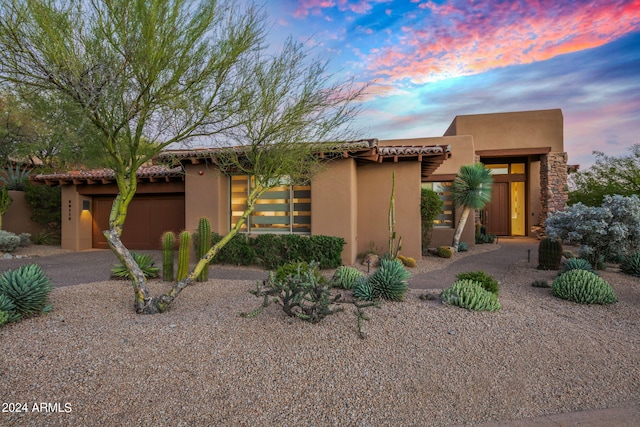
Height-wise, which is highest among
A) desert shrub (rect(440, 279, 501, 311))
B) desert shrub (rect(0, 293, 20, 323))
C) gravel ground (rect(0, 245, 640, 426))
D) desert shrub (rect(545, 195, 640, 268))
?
desert shrub (rect(545, 195, 640, 268))

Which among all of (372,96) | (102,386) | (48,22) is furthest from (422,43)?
(102,386)

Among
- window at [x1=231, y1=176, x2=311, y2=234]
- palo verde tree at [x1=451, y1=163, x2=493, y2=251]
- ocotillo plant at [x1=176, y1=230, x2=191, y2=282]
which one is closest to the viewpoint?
ocotillo plant at [x1=176, y1=230, x2=191, y2=282]

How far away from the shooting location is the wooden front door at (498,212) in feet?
60.2

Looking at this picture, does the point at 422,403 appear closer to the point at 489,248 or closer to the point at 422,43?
the point at 422,43

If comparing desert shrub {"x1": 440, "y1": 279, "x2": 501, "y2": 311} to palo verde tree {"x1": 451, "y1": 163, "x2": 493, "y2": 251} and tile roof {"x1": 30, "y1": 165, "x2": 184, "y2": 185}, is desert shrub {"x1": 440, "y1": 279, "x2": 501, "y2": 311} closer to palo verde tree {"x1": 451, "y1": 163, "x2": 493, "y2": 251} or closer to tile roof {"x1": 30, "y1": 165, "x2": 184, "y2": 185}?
palo verde tree {"x1": 451, "y1": 163, "x2": 493, "y2": 251}

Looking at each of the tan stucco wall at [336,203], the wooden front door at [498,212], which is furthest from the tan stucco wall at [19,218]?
the wooden front door at [498,212]

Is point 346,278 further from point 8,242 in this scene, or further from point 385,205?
point 8,242

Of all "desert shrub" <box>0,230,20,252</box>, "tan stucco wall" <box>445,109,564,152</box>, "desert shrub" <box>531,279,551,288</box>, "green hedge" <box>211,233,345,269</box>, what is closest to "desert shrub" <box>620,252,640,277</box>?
"desert shrub" <box>531,279,551,288</box>

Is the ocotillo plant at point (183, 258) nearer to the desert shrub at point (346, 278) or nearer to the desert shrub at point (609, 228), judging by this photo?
the desert shrub at point (346, 278)

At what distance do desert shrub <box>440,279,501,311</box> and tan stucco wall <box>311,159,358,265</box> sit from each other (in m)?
4.53

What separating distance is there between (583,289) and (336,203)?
19.6ft

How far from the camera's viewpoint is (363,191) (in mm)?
11133

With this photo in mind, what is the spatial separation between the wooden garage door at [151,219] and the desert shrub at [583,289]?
12396 millimetres

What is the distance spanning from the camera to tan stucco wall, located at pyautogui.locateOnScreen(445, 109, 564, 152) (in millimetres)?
16703
